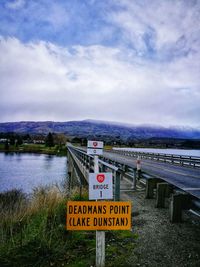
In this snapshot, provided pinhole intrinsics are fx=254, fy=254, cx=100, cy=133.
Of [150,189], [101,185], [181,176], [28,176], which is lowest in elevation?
[28,176]

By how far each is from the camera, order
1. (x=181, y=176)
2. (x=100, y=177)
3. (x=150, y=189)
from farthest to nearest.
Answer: (x=181, y=176)
(x=150, y=189)
(x=100, y=177)

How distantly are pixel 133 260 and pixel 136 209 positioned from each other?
132 inches

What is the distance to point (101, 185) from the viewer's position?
433 centimetres

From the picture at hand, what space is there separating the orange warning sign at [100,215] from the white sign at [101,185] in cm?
23

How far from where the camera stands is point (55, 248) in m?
4.86

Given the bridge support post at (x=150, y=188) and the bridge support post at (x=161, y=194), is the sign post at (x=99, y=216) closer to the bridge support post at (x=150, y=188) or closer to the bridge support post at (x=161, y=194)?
the bridge support post at (x=161, y=194)

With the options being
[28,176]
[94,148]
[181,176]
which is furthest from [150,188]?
[28,176]

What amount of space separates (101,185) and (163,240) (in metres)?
2.01

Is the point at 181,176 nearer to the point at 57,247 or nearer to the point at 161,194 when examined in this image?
the point at 161,194

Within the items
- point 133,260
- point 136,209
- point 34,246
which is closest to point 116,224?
point 133,260

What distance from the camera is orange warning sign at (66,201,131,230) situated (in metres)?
4.06

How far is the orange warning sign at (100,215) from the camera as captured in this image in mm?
4059

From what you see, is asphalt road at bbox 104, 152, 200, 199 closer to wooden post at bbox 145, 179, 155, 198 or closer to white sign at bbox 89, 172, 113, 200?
wooden post at bbox 145, 179, 155, 198

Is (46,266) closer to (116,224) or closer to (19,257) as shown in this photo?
(19,257)
